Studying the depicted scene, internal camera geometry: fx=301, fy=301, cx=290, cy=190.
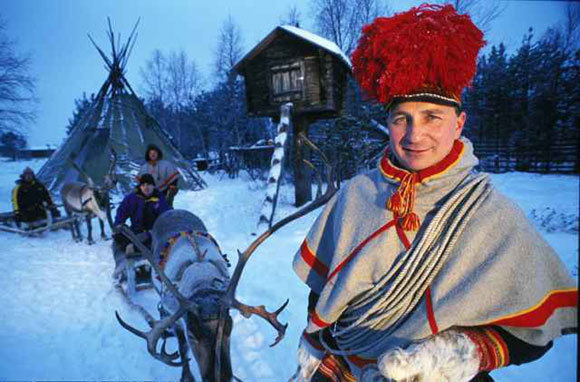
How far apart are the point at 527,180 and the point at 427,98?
1.33 feet

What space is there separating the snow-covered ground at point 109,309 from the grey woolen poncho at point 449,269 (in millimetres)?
86

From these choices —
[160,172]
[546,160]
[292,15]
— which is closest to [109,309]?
[160,172]

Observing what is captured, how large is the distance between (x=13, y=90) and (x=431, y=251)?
1764mm

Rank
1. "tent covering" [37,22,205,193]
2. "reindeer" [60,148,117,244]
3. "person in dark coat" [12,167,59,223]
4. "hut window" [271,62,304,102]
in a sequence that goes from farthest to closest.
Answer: "tent covering" [37,22,205,193] < "hut window" [271,62,304,102] < "reindeer" [60,148,117,244] < "person in dark coat" [12,167,59,223]

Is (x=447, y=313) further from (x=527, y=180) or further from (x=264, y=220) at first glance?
(x=264, y=220)

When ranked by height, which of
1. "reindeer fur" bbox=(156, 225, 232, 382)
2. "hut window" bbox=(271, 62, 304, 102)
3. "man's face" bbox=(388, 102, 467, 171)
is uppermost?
"hut window" bbox=(271, 62, 304, 102)

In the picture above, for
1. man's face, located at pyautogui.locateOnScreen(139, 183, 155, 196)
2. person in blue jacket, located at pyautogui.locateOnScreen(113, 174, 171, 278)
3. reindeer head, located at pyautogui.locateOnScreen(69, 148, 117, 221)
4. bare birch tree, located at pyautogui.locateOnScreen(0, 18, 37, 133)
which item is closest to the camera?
bare birch tree, located at pyautogui.locateOnScreen(0, 18, 37, 133)

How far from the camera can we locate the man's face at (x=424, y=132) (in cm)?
106

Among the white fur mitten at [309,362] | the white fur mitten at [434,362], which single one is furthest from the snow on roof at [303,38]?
the white fur mitten at [434,362]

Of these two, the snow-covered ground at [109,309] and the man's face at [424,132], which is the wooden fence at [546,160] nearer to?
the snow-covered ground at [109,309]

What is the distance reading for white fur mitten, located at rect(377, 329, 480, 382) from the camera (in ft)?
2.96

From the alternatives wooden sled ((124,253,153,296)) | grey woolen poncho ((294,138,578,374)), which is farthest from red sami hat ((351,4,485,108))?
wooden sled ((124,253,153,296))

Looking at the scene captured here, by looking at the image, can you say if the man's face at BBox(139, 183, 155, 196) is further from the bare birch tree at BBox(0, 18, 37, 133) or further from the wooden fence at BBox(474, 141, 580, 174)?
the wooden fence at BBox(474, 141, 580, 174)

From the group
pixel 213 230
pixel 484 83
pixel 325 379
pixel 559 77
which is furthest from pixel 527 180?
pixel 213 230
